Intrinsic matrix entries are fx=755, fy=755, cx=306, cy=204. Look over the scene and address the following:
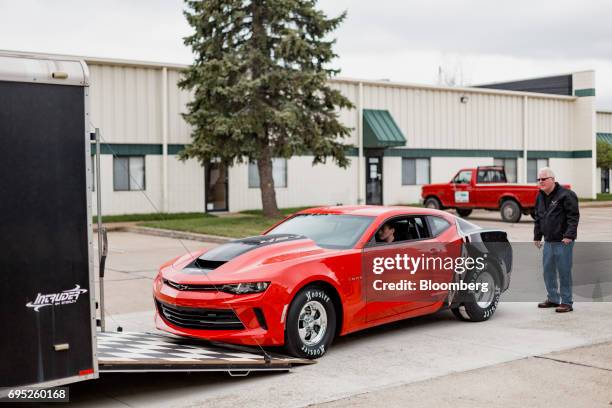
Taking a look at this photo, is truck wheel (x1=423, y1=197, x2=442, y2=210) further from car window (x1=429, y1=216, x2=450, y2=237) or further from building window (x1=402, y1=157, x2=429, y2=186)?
car window (x1=429, y1=216, x2=450, y2=237)

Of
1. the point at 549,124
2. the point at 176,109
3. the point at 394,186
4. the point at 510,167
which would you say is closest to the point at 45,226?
the point at 176,109

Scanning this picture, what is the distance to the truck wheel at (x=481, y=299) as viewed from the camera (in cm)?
916

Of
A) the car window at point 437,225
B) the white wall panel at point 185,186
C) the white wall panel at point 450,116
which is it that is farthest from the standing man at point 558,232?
the white wall panel at point 450,116

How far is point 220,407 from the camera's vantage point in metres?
6.00

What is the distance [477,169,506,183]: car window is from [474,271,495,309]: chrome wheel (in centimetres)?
1817

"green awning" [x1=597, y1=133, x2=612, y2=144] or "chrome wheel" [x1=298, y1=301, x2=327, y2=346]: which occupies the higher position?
"green awning" [x1=597, y1=133, x2=612, y2=144]

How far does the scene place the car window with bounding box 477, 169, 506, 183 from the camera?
27077mm

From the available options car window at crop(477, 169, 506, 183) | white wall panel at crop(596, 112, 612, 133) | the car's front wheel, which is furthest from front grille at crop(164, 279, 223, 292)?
white wall panel at crop(596, 112, 612, 133)

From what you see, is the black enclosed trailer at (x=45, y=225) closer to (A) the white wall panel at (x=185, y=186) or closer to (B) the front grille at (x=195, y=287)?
(B) the front grille at (x=195, y=287)

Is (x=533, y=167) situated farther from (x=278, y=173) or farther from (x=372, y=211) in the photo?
(x=372, y=211)

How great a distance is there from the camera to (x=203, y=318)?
23.6 feet

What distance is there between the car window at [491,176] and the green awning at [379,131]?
6.28 meters

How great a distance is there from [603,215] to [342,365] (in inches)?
974

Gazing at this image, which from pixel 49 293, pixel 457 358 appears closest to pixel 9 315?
pixel 49 293
